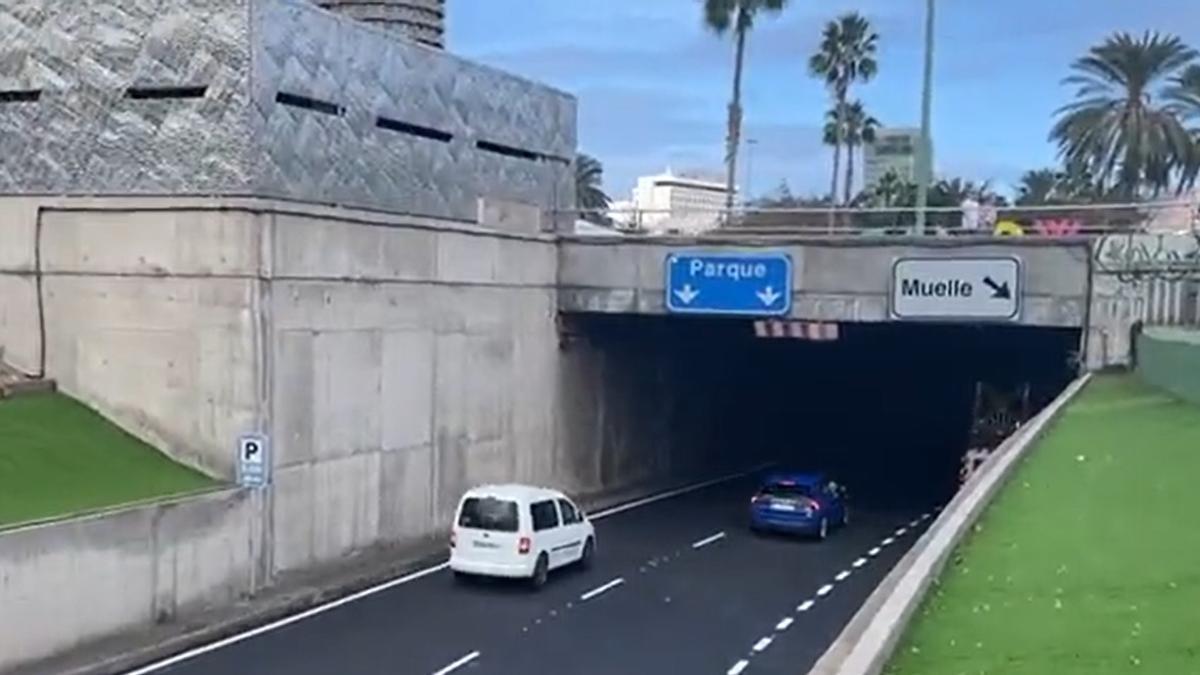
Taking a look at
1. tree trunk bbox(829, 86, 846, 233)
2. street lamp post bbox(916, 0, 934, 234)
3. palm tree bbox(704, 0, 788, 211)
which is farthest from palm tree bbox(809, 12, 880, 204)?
street lamp post bbox(916, 0, 934, 234)

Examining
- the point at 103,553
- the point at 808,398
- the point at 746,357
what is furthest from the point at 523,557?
the point at 808,398

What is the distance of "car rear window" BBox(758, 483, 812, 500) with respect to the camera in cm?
3052

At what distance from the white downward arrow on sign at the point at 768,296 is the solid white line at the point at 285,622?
9.61m

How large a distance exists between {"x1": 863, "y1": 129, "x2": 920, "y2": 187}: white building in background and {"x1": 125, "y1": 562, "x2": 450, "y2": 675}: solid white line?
72.9 meters

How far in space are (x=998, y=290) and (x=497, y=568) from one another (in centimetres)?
1251

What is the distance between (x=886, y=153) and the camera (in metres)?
104

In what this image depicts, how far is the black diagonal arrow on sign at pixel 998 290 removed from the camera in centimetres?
2933

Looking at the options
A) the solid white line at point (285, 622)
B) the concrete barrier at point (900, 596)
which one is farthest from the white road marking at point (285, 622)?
the concrete barrier at point (900, 596)

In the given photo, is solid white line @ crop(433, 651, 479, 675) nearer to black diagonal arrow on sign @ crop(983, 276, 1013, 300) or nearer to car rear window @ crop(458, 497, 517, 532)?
car rear window @ crop(458, 497, 517, 532)

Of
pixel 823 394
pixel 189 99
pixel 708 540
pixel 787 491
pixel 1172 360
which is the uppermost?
pixel 189 99

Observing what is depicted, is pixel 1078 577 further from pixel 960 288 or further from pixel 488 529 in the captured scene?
pixel 960 288

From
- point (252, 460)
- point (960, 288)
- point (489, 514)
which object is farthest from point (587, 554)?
point (960, 288)

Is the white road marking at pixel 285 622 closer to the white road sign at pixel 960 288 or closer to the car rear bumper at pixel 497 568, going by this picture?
the car rear bumper at pixel 497 568

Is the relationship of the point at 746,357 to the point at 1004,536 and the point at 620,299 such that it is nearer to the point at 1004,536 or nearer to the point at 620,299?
the point at 620,299
